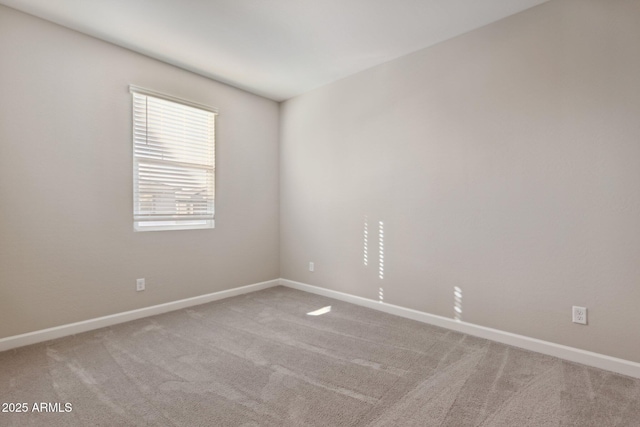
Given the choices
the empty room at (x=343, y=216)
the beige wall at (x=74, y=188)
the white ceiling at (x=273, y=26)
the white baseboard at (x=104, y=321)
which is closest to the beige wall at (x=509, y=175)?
the empty room at (x=343, y=216)

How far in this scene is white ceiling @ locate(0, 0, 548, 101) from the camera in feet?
7.89

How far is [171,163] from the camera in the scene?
3.37 meters

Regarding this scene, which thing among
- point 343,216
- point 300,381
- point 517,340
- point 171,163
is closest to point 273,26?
point 171,163

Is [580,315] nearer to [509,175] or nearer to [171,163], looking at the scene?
[509,175]

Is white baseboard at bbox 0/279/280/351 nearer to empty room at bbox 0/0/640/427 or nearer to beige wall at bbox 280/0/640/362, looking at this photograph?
empty room at bbox 0/0/640/427

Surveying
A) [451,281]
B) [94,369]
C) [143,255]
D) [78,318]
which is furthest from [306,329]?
[78,318]

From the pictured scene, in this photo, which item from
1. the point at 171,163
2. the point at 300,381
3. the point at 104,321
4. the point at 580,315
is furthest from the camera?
the point at 171,163

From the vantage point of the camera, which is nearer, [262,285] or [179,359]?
[179,359]

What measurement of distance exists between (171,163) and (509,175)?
3.27 m

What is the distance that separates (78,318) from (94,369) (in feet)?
2.95

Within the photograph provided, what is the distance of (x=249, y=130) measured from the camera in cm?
414

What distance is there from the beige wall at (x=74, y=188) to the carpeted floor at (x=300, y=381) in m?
0.42

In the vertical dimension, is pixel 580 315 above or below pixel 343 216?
below

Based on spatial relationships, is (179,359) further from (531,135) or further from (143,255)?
(531,135)
